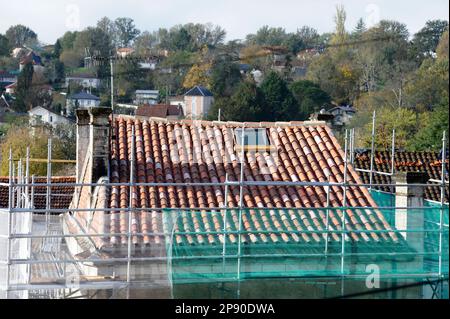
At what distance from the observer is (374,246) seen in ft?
37.4

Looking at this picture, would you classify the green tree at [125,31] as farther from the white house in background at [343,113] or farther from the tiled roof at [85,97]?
the white house in background at [343,113]

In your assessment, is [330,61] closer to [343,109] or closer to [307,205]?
[343,109]

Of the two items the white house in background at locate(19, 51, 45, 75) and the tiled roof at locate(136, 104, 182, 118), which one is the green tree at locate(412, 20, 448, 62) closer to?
the tiled roof at locate(136, 104, 182, 118)

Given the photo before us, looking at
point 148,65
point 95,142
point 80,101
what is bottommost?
point 95,142

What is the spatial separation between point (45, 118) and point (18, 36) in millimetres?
21747

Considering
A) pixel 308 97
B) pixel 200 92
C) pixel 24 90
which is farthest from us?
pixel 24 90

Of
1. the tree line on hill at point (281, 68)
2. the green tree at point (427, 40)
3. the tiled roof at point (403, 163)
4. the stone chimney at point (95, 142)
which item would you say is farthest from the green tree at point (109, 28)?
the stone chimney at point (95, 142)

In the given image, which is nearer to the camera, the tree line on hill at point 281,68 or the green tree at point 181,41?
the tree line on hill at point 281,68

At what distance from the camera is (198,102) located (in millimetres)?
50625

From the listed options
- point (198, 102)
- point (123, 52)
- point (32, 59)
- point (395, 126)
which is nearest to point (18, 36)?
point (32, 59)

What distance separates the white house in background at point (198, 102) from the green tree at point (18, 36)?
25.1 metres

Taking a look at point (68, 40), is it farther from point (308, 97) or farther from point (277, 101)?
point (277, 101)

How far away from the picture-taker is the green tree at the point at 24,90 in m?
61.6

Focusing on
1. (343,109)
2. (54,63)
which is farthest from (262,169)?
(54,63)
